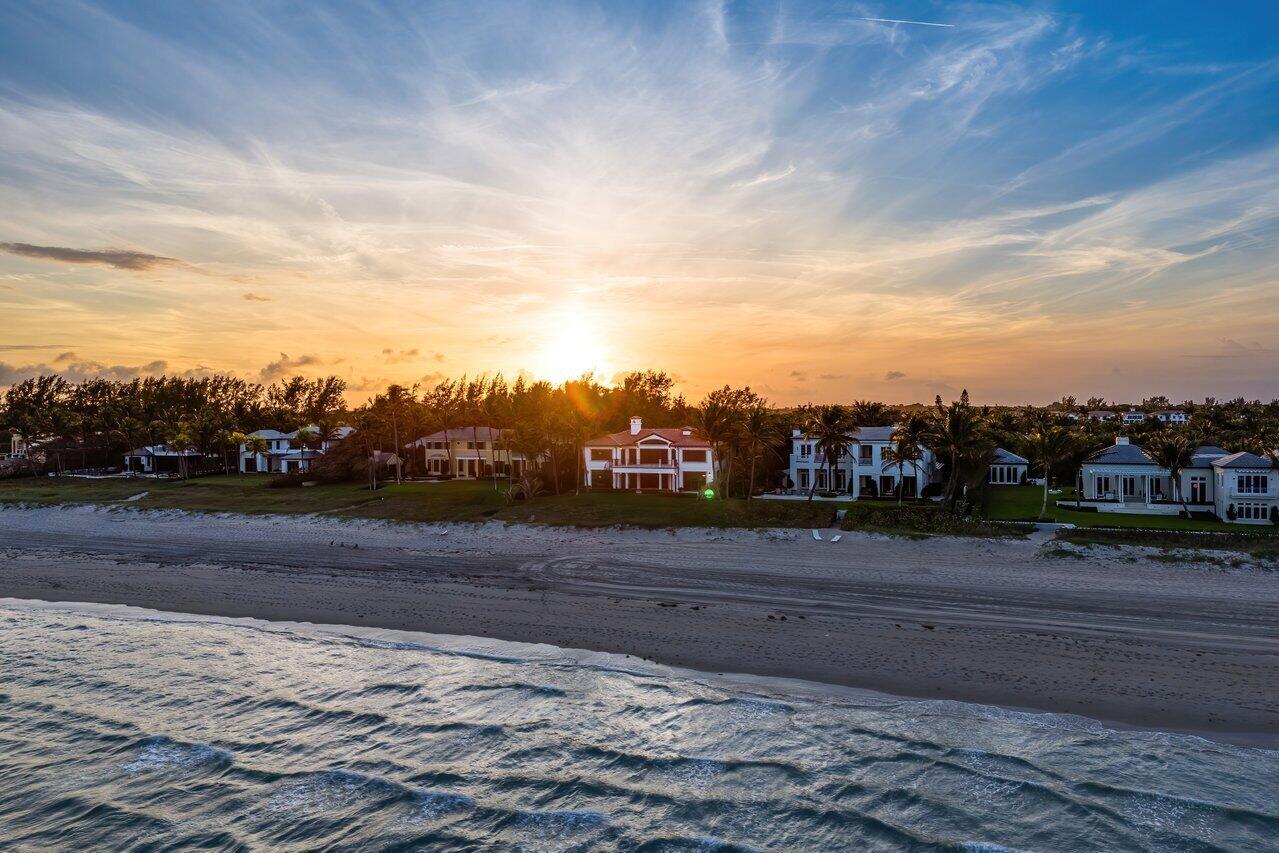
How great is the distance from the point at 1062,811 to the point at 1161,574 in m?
21.7

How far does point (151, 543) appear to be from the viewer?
4222 centimetres

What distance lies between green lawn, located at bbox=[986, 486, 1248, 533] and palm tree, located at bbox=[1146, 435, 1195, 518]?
11.5 ft

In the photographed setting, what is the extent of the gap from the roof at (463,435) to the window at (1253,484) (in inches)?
2044

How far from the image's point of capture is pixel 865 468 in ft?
167

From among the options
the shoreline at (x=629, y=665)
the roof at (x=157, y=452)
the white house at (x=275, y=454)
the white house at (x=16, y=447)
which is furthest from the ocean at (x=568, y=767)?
the white house at (x=16, y=447)

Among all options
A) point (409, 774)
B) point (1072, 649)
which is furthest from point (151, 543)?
point (1072, 649)

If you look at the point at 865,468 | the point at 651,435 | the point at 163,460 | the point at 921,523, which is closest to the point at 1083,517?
the point at 921,523

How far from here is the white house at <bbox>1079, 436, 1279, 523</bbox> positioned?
39.3 m

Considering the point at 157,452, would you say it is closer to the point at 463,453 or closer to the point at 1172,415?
the point at 463,453

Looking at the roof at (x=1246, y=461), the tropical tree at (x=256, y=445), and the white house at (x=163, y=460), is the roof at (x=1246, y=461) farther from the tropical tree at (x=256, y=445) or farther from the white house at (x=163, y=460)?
the white house at (x=163, y=460)

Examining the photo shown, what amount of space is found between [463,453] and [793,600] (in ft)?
159

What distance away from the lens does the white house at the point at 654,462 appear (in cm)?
5416

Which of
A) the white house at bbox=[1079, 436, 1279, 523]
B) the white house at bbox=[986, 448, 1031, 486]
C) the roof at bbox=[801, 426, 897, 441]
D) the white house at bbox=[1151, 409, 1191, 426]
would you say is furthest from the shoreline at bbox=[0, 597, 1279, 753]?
the white house at bbox=[1151, 409, 1191, 426]

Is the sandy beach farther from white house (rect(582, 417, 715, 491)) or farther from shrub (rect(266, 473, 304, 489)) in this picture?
shrub (rect(266, 473, 304, 489))
